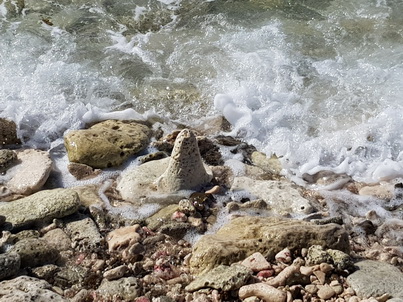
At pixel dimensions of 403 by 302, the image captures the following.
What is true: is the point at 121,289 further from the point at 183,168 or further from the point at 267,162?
the point at 267,162

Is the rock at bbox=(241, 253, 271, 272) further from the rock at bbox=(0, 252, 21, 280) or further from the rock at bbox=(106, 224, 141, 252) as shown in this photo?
the rock at bbox=(0, 252, 21, 280)

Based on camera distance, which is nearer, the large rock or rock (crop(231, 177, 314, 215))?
the large rock

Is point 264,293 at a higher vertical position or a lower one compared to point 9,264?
lower

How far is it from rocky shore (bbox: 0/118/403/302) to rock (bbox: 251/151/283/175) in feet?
0.08

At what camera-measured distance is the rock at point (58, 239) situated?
16.0 ft

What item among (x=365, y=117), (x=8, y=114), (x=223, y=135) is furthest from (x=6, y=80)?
(x=365, y=117)

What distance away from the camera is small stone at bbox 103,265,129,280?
4457 mm

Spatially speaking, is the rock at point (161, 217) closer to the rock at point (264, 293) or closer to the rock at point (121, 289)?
the rock at point (121, 289)

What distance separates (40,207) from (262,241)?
7.47ft

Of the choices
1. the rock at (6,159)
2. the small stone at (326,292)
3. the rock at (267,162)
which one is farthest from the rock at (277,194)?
the rock at (6,159)

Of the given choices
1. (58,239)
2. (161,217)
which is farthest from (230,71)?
(58,239)

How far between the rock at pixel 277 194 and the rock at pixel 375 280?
3.44ft

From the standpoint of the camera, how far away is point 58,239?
16.2ft

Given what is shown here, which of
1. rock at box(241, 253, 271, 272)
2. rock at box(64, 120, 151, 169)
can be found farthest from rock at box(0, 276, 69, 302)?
rock at box(64, 120, 151, 169)
